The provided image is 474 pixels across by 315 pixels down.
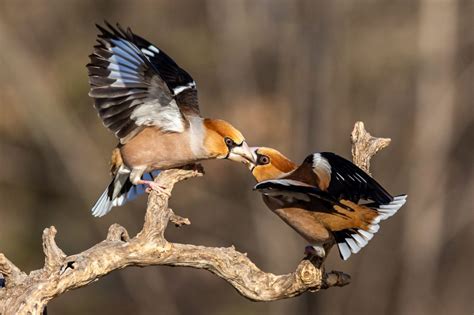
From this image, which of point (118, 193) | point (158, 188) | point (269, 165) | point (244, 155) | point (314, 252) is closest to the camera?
point (314, 252)

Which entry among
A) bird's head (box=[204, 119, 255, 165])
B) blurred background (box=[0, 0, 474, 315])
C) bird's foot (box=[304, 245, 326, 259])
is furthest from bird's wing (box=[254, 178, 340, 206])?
blurred background (box=[0, 0, 474, 315])

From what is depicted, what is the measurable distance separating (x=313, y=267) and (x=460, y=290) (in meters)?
6.68

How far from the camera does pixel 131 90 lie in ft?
17.9

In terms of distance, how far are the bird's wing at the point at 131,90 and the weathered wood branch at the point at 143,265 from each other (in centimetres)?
87

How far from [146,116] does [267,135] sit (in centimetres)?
604

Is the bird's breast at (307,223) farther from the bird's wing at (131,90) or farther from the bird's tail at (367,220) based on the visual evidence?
the bird's wing at (131,90)

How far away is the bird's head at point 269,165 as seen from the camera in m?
5.12

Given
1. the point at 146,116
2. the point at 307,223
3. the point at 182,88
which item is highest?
the point at 182,88

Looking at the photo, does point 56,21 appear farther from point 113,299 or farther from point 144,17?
point 113,299

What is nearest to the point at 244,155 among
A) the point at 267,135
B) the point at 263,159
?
the point at 263,159

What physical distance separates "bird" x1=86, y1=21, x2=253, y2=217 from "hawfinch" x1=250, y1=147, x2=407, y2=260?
2.02ft

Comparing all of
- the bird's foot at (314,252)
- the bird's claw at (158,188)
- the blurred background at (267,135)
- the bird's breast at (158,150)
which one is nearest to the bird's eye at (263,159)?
the bird's breast at (158,150)

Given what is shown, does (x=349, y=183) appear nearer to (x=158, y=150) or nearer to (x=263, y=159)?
(x=263, y=159)

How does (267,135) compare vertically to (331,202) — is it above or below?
below
